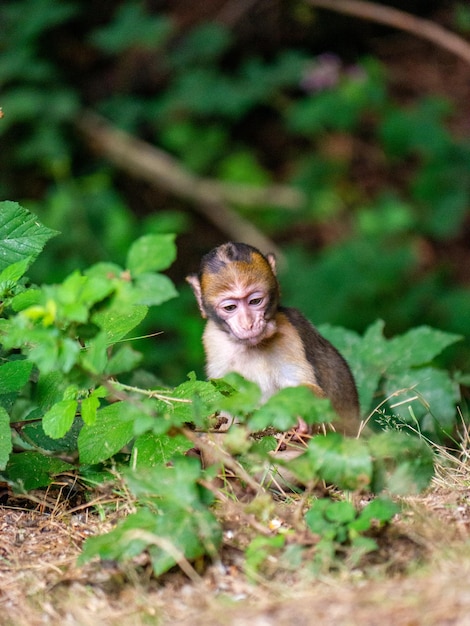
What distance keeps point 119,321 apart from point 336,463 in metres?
1.43

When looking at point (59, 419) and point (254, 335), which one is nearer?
point (59, 419)

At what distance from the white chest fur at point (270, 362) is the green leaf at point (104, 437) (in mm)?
1003

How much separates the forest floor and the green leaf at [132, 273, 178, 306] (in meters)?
0.98

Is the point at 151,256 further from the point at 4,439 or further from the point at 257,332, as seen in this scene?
the point at 257,332

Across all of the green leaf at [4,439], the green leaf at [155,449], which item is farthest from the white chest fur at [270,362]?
the green leaf at [4,439]

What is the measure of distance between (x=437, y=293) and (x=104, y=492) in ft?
23.7

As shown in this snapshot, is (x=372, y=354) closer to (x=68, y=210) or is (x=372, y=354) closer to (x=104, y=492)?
(x=104, y=492)

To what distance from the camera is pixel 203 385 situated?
A: 13.4 feet

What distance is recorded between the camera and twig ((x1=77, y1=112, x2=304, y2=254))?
38.6 ft

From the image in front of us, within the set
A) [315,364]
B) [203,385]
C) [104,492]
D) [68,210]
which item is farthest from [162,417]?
[68,210]

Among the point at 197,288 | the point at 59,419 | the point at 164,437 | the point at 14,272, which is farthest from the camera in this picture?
the point at 197,288

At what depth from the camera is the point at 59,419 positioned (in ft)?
12.6

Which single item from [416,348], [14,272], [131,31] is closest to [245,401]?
[14,272]

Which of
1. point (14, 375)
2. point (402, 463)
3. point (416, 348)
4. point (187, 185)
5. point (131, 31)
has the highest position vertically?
point (402, 463)
